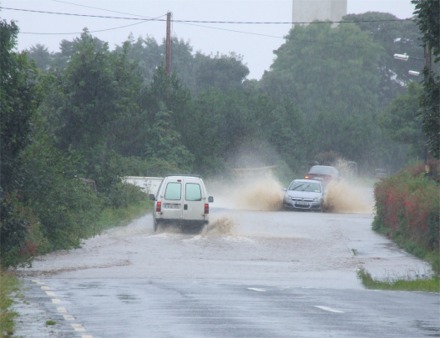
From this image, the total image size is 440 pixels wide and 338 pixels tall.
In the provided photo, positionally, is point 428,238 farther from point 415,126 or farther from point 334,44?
point 334,44

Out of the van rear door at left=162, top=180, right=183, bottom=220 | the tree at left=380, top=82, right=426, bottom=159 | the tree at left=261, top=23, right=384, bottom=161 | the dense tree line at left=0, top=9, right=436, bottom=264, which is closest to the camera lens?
the dense tree line at left=0, top=9, right=436, bottom=264

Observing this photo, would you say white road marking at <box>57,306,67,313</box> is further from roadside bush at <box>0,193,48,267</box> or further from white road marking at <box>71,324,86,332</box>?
roadside bush at <box>0,193,48,267</box>

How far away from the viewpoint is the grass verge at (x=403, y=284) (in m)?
21.9

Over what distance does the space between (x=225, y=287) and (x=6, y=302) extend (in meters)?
5.00

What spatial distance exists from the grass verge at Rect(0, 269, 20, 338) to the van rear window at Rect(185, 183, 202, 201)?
1384 centimetres

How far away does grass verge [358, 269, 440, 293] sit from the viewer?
21.9 m

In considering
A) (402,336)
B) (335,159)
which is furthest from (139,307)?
(335,159)

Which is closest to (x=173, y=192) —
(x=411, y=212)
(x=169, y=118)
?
(x=411, y=212)

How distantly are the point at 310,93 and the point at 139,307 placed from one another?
11529cm

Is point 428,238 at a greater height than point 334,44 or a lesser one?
lesser

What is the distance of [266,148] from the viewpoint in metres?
80.0

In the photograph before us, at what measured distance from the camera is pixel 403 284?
22.7 m

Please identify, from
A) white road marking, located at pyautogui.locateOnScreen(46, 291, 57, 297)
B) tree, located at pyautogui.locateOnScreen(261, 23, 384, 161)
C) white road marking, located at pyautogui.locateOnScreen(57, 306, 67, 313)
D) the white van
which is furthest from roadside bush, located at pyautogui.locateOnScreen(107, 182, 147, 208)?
tree, located at pyautogui.locateOnScreen(261, 23, 384, 161)

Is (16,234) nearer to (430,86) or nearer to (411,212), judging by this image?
(430,86)
